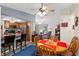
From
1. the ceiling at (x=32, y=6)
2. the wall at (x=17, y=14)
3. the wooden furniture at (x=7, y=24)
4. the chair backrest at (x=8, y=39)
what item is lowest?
the chair backrest at (x=8, y=39)

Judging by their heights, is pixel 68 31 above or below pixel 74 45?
above

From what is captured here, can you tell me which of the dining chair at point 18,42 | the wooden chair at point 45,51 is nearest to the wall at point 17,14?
the dining chair at point 18,42

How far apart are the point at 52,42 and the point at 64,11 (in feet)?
1.70

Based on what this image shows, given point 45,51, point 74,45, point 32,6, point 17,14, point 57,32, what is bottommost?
point 45,51

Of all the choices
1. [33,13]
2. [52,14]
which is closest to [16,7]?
[33,13]

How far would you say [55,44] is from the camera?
74.9 inches

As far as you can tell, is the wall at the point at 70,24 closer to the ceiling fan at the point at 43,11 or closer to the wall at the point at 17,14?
the ceiling fan at the point at 43,11

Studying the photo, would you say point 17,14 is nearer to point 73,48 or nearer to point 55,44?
point 55,44

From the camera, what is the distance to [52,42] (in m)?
1.89

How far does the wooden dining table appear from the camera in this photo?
187cm

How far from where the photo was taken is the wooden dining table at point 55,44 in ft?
6.13

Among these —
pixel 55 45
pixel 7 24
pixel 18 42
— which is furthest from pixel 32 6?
pixel 55 45

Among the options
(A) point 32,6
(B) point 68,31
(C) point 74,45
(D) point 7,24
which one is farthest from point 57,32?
(D) point 7,24

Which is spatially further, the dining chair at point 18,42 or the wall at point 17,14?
the dining chair at point 18,42
